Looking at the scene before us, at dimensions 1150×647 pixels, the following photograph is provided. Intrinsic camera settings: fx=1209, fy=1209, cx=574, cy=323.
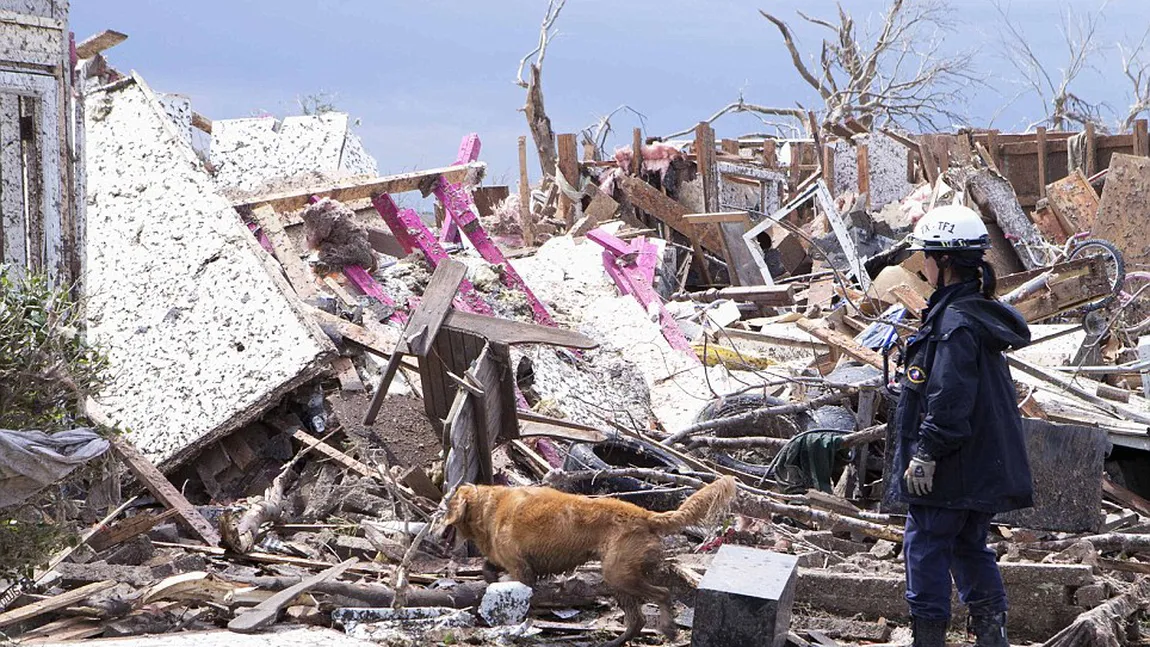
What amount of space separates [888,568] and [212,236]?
17.6ft

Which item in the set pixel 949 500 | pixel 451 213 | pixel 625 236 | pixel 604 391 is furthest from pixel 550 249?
pixel 949 500

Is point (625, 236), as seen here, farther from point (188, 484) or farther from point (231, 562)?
point (231, 562)

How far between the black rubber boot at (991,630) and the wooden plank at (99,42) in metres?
8.12

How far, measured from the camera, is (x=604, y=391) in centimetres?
947

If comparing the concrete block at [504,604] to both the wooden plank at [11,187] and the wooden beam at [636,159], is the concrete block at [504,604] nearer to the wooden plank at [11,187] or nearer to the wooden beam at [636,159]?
the wooden plank at [11,187]

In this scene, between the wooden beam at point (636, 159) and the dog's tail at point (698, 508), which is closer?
the dog's tail at point (698, 508)

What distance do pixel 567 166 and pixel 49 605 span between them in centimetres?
1520

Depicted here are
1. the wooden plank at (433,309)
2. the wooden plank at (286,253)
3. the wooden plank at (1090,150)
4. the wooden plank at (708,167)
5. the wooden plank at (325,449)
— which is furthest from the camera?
the wooden plank at (1090,150)

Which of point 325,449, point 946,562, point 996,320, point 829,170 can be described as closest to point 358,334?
point 325,449

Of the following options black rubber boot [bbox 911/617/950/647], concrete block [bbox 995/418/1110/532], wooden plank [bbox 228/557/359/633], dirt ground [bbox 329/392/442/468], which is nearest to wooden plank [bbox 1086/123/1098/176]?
concrete block [bbox 995/418/1110/532]

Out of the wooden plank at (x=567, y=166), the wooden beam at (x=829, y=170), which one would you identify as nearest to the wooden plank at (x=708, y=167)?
the wooden plank at (x=567, y=166)

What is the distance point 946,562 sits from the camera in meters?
4.84

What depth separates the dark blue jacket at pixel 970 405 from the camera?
4668mm

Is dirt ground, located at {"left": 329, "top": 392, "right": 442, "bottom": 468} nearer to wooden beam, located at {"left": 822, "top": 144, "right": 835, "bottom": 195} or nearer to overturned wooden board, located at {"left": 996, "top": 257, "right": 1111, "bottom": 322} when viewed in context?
overturned wooden board, located at {"left": 996, "top": 257, "right": 1111, "bottom": 322}
